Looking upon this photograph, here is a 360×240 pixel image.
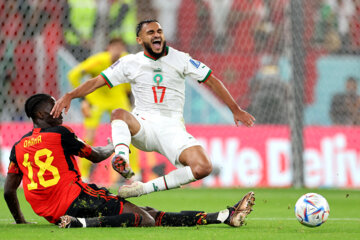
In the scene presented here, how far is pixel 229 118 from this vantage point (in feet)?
43.8

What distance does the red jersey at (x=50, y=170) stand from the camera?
548 cm

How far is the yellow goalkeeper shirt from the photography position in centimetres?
1019

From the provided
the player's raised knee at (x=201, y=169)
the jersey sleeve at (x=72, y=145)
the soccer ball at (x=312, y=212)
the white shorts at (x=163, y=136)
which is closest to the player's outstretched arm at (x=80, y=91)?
the jersey sleeve at (x=72, y=145)

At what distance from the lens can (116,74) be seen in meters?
6.57

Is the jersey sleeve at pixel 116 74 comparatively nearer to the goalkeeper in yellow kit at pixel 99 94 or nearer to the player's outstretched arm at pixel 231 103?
the player's outstretched arm at pixel 231 103

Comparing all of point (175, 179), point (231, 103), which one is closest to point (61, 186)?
point (175, 179)

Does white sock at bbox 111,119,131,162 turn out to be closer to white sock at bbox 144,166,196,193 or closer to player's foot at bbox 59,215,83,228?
white sock at bbox 144,166,196,193

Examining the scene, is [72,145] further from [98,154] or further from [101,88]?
[101,88]

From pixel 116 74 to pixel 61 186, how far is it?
1480mm

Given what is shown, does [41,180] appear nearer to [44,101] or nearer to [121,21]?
[44,101]

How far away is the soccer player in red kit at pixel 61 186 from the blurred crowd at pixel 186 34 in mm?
6383

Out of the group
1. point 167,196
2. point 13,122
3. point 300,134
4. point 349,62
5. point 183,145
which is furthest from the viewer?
point 349,62

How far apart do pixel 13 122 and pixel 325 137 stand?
5418 mm

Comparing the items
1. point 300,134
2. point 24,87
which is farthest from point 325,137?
point 24,87
